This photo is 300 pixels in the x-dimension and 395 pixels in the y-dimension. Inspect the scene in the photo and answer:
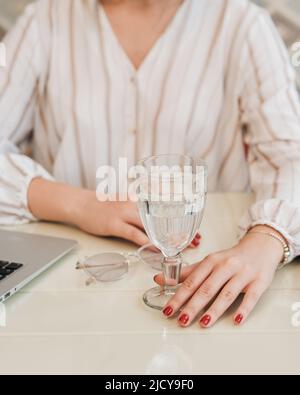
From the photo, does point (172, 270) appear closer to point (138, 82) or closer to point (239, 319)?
point (239, 319)

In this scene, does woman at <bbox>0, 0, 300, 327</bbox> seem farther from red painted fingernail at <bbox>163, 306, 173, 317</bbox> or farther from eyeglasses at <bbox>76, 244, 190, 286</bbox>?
red painted fingernail at <bbox>163, 306, 173, 317</bbox>

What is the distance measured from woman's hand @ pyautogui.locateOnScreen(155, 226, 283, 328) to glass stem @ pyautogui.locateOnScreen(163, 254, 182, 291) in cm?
1

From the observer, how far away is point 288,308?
707mm

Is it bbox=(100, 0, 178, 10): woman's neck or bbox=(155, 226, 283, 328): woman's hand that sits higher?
bbox=(100, 0, 178, 10): woman's neck

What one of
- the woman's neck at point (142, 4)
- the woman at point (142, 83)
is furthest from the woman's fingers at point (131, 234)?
the woman's neck at point (142, 4)

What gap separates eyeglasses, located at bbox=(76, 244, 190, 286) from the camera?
0.79 m

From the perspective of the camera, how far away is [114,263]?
0.83 meters

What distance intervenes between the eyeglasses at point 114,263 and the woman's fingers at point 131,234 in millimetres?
15

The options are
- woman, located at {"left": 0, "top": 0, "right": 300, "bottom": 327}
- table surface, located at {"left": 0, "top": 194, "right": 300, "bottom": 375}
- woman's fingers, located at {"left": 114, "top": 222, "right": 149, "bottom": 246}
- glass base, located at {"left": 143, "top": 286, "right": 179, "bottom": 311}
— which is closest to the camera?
table surface, located at {"left": 0, "top": 194, "right": 300, "bottom": 375}

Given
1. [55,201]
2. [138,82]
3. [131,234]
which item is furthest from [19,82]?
[131,234]

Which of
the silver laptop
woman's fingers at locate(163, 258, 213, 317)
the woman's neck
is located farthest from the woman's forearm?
the woman's neck

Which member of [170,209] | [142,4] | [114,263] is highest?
[142,4]

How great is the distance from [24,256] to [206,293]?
0.94 ft
